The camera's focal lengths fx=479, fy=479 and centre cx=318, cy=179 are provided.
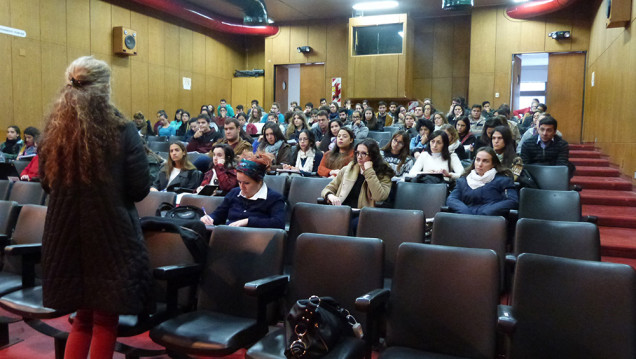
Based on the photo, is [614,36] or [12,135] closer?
[614,36]

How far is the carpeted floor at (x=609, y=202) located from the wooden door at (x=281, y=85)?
25.3 feet

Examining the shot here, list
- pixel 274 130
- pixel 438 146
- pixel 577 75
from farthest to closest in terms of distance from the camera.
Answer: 1. pixel 577 75
2. pixel 274 130
3. pixel 438 146

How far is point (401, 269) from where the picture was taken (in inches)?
75.0

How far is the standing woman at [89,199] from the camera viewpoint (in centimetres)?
161

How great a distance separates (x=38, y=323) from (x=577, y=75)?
10207 mm

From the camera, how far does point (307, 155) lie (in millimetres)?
4918

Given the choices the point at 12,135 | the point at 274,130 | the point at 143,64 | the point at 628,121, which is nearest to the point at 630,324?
the point at 274,130

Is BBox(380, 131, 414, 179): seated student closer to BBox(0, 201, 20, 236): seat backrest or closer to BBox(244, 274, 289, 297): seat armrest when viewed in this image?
BBox(244, 274, 289, 297): seat armrest

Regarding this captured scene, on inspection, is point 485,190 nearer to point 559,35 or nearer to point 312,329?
point 312,329

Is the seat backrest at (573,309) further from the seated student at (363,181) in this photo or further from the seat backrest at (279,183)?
the seat backrest at (279,183)

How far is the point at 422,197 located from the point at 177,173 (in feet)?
6.86

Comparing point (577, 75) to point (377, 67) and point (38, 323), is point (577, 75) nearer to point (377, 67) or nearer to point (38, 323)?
point (377, 67)

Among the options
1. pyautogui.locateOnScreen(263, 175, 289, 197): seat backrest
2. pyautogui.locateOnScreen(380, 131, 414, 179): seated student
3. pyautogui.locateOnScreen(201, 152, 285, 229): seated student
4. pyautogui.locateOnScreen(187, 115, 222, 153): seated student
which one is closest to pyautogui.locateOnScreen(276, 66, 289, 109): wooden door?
pyautogui.locateOnScreen(187, 115, 222, 153): seated student

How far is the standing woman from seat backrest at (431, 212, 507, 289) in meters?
1.51
